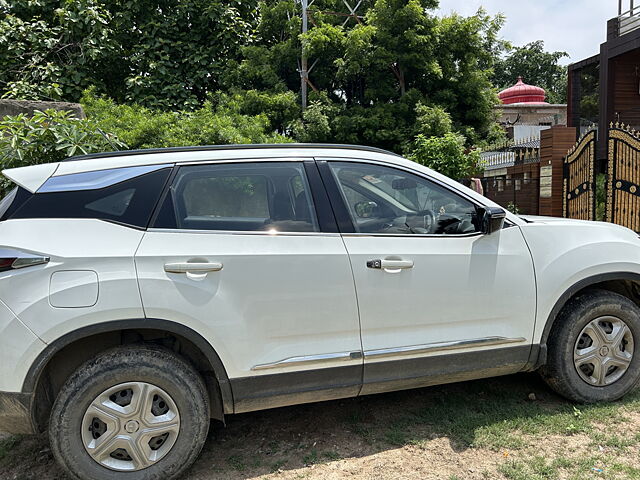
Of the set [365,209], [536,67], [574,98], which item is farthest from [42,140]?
[536,67]

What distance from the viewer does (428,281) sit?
112 inches

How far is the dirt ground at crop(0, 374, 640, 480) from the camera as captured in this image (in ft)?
8.87

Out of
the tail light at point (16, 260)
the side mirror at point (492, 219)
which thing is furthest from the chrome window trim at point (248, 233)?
the side mirror at point (492, 219)

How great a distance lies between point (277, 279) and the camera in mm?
2611

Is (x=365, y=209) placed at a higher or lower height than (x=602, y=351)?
higher

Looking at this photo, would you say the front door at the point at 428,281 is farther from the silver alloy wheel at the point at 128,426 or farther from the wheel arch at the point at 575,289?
the silver alloy wheel at the point at 128,426

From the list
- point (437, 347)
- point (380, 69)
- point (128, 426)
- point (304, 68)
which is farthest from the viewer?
point (380, 69)

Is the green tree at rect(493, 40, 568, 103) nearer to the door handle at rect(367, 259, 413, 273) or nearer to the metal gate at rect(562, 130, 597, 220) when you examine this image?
the metal gate at rect(562, 130, 597, 220)

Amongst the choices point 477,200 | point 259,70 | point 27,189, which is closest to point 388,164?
point 477,200

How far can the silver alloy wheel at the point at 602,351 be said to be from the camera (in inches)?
Answer: 128

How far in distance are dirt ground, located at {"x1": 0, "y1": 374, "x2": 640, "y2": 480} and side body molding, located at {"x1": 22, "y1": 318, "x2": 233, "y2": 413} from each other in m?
0.53

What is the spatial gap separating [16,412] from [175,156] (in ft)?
5.04

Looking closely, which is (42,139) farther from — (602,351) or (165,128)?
(602,351)

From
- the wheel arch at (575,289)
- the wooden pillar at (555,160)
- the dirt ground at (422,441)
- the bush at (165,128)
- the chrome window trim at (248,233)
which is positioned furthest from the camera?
the wooden pillar at (555,160)
